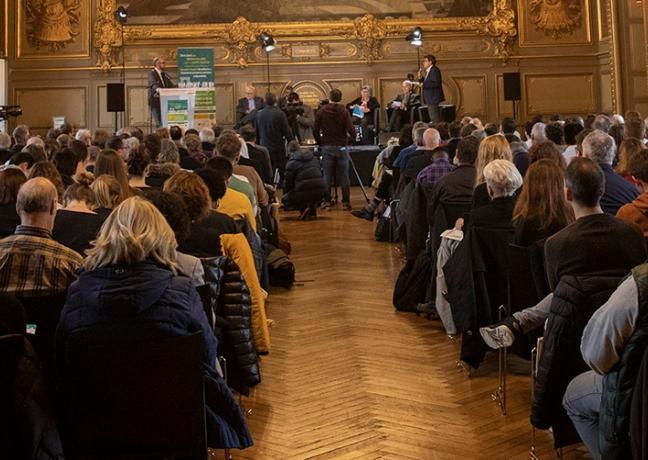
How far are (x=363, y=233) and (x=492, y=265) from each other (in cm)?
542

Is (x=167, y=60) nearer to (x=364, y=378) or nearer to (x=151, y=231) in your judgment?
(x=364, y=378)

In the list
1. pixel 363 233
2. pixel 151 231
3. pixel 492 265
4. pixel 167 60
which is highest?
pixel 167 60

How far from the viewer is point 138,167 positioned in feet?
18.9

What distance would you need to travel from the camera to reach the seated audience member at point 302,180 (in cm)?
1098

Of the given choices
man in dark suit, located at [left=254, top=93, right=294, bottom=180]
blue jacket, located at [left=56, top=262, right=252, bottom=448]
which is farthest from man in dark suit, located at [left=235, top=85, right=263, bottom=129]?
blue jacket, located at [left=56, top=262, right=252, bottom=448]

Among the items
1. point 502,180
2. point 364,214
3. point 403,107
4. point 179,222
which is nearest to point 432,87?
point 403,107

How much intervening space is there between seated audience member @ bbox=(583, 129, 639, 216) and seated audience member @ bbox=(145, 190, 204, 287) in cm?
245

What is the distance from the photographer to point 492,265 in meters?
4.69

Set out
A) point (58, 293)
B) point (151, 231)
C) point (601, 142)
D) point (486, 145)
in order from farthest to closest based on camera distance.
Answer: point (486, 145)
point (601, 142)
point (58, 293)
point (151, 231)

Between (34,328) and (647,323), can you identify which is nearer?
(647,323)

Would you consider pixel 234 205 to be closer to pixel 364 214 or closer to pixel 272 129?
pixel 364 214

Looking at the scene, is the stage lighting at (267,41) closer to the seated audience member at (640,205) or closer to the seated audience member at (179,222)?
the seated audience member at (640,205)

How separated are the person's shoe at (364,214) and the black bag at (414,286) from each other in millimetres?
4603

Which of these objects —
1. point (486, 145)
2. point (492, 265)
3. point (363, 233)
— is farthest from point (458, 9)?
point (492, 265)
